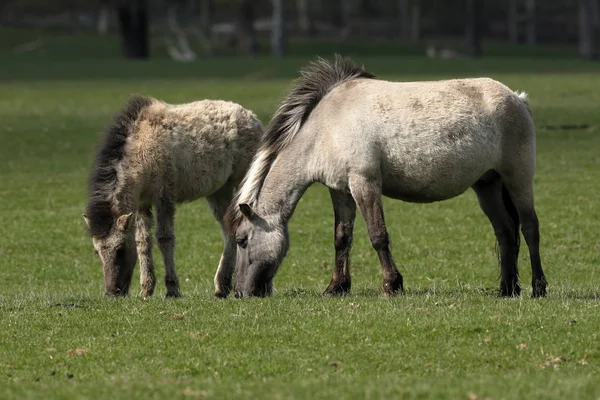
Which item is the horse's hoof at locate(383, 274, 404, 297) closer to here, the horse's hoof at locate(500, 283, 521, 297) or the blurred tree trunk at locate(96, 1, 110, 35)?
the horse's hoof at locate(500, 283, 521, 297)

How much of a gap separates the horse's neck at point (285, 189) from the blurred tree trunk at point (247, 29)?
63727 millimetres

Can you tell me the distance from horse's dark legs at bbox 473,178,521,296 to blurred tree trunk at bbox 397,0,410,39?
82.8m

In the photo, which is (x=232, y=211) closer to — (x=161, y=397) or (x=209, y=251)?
(x=161, y=397)

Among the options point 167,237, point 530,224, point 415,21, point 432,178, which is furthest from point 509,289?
point 415,21

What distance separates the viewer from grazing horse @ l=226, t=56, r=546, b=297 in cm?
1271

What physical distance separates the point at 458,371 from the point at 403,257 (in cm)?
999

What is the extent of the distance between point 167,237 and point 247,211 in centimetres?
180

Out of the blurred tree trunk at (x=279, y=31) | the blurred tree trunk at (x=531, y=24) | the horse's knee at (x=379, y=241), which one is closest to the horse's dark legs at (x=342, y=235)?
the horse's knee at (x=379, y=241)

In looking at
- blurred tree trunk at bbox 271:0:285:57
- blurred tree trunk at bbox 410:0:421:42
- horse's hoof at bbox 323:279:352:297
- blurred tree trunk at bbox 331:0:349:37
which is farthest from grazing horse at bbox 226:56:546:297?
blurred tree trunk at bbox 331:0:349:37

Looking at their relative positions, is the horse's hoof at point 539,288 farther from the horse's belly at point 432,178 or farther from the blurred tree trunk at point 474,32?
the blurred tree trunk at point 474,32

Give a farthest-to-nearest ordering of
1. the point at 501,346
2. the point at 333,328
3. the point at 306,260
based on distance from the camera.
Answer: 1. the point at 306,260
2. the point at 333,328
3. the point at 501,346

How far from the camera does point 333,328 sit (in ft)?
35.3

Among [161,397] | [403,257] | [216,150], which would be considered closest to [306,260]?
[403,257]

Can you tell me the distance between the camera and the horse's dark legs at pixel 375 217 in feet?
41.2
